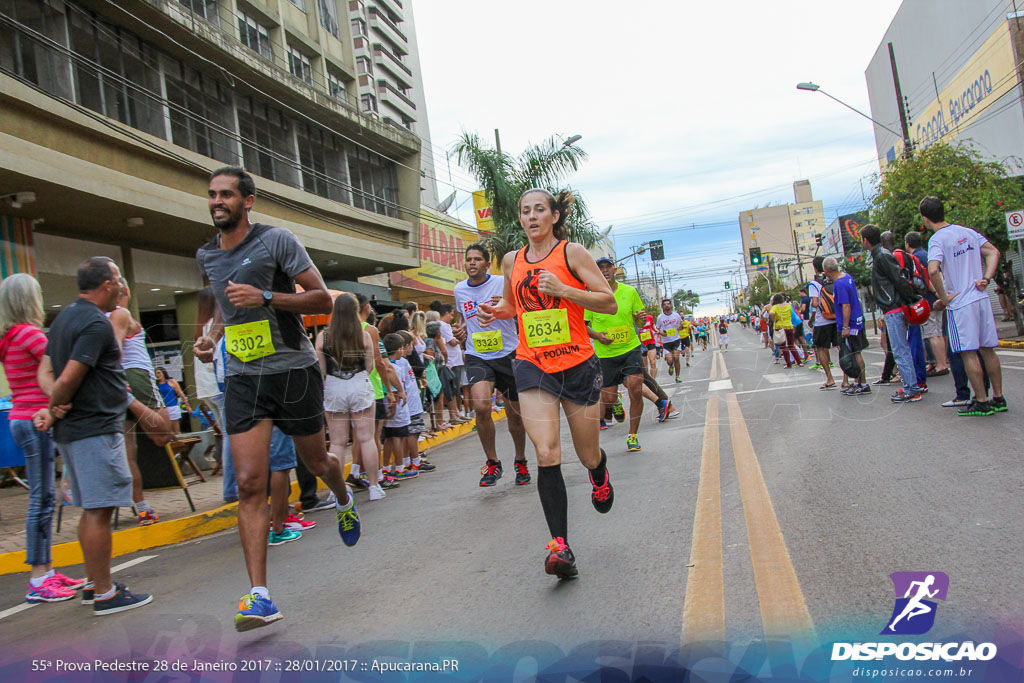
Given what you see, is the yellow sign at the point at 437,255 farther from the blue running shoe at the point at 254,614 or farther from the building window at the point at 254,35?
the blue running shoe at the point at 254,614

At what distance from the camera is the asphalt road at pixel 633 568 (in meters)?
2.68

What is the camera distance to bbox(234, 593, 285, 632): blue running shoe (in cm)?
299

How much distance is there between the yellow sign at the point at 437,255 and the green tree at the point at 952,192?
1435 centimetres

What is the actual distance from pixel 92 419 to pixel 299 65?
76.3 ft

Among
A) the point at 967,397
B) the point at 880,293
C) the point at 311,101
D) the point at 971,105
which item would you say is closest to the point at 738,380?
the point at 880,293

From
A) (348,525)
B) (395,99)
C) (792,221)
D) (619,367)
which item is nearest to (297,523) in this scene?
(348,525)

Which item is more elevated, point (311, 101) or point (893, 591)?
point (311, 101)

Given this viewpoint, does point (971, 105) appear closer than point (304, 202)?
No

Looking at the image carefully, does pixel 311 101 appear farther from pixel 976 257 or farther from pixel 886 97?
pixel 886 97

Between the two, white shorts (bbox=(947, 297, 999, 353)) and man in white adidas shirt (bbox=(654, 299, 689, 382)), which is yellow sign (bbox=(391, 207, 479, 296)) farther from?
white shorts (bbox=(947, 297, 999, 353))

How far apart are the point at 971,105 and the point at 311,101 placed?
28700mm

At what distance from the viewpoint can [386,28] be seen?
70.6 meters

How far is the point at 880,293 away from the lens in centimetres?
871

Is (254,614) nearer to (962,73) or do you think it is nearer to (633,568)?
(633,568)
